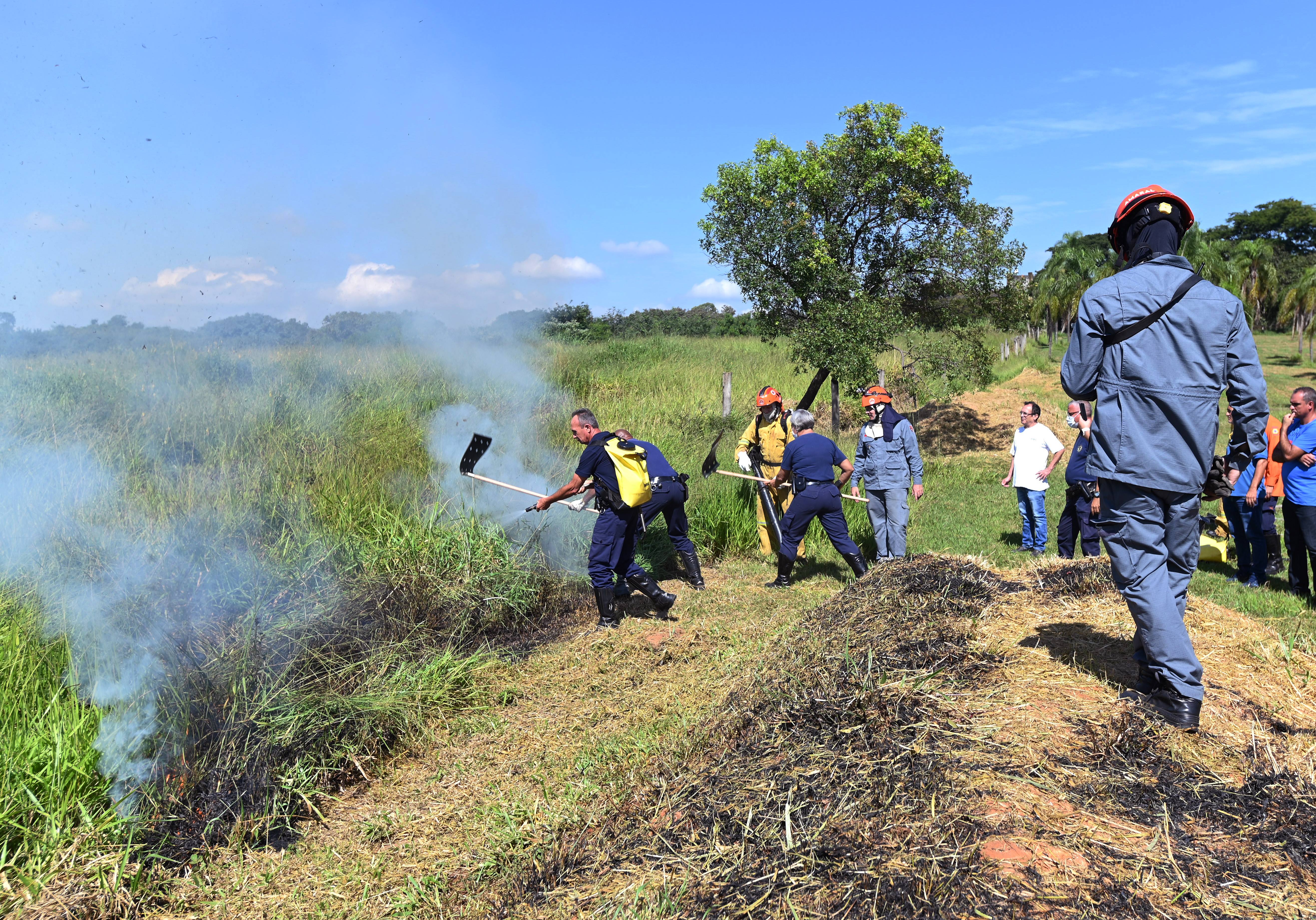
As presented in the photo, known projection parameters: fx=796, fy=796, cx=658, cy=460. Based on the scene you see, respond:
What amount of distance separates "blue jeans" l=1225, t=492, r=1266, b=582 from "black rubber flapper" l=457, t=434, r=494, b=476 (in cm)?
626

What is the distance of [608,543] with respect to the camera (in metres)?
6.02

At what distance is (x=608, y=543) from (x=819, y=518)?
2.10 metres

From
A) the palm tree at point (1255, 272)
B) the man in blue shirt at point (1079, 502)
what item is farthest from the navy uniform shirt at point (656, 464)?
the palm tree at point (1255, 272)

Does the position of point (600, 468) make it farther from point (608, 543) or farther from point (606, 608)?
point (606, 608)

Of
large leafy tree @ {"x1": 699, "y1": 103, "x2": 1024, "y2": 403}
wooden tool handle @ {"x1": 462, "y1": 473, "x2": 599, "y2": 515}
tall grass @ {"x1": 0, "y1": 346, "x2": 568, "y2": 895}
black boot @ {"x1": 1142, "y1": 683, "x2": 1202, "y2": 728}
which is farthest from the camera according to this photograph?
large leafy tree @ {"x1": 699, "y1": 103, "x2": 1024, "y2": 403}

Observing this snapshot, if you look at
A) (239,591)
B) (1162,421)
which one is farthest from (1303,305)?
(239,591)

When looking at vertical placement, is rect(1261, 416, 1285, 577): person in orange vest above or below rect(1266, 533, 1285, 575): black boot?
above

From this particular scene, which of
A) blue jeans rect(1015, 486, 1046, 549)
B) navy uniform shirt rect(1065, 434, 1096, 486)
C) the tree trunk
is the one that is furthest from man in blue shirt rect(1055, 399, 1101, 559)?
the tree trunk

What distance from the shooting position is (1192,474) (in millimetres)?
2980

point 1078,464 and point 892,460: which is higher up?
point 892,460

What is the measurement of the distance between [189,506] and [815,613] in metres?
4.36

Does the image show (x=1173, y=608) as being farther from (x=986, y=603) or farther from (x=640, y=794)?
(x=640, y=794)

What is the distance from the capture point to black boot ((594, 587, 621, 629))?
6.05 metres

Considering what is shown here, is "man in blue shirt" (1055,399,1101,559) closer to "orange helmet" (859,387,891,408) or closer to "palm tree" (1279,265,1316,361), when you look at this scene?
"orange helmet" (859,387,891,408)
